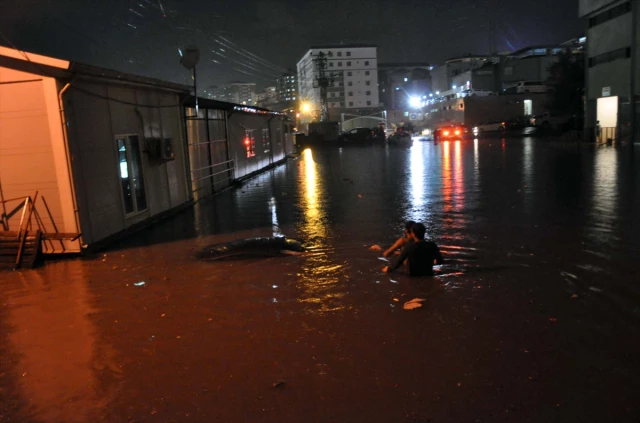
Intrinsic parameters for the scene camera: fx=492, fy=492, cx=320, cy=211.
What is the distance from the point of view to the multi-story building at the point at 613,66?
30.6 metres

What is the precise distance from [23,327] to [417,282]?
492cm

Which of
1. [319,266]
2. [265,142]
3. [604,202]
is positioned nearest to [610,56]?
[265,142]

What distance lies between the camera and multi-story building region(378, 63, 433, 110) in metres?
105

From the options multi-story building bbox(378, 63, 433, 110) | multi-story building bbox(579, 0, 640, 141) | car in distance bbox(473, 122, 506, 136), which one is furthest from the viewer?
multi-story building bbox(378, 63, 433, 110)

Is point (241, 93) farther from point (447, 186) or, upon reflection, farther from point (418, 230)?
point (418, 230)

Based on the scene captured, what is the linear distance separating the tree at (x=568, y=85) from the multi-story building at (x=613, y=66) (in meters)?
13.8

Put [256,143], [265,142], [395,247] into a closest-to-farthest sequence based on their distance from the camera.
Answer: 1. [395,247]
2. [256,143]
3. [265,142]

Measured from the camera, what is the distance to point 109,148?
33.1ft

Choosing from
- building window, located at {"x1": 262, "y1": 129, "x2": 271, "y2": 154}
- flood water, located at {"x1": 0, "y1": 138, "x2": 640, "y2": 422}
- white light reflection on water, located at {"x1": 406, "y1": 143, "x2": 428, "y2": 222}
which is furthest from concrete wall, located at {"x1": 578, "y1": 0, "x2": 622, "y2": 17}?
flood water, located at {"x1": 0, "y1": 138, "x2": 640, "y2": 422}

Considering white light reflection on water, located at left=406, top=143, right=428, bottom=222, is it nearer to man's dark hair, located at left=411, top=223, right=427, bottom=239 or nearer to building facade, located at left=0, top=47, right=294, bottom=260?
man's dark hair, located at left=411, top=223, right=427, bottom=239

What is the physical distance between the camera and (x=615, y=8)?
107 feet

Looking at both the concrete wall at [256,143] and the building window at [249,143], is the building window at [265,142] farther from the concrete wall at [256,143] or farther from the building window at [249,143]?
the building window at [249,143]

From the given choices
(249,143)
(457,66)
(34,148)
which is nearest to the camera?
(34,148)

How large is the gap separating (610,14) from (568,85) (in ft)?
59.1
